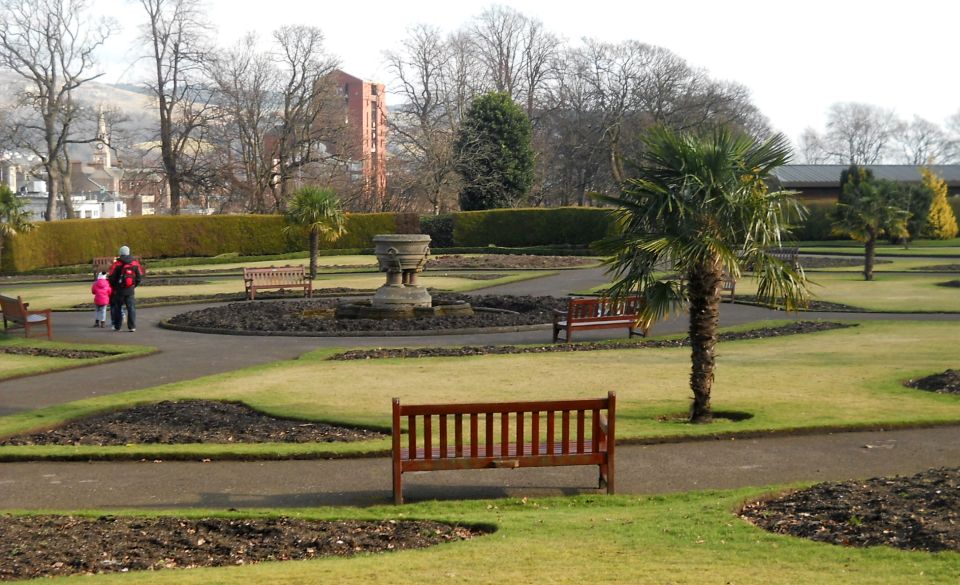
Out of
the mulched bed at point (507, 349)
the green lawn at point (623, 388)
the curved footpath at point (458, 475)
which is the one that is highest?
the mulched bed at point (507, 349)

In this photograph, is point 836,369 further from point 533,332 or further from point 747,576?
point 747,576

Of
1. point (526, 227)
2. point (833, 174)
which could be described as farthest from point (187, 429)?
point (833, 174)

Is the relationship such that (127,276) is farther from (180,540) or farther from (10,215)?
(10,215)

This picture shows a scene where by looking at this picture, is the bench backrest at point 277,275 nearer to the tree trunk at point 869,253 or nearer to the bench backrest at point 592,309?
the bench backrest at point 592,309

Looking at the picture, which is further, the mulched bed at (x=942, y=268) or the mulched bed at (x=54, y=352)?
the mulched bed at (x=942, y=268)

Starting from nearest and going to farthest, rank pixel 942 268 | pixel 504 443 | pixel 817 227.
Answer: pixel 504 443 < pixel 942 268 < pixel 817 227

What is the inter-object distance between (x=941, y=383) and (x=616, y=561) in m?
9.83

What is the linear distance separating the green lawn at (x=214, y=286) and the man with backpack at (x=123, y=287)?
6.94 metres

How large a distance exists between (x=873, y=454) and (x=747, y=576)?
5.28 metres

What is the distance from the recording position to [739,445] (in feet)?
39.2

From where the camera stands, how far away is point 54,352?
2109 cm

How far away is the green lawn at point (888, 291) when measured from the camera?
28.9 m

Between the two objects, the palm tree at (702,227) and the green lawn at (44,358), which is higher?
the palm tree at (702,227)

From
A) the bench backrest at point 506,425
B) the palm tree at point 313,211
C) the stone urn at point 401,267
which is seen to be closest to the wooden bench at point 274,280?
the palm tree at point 313,211
